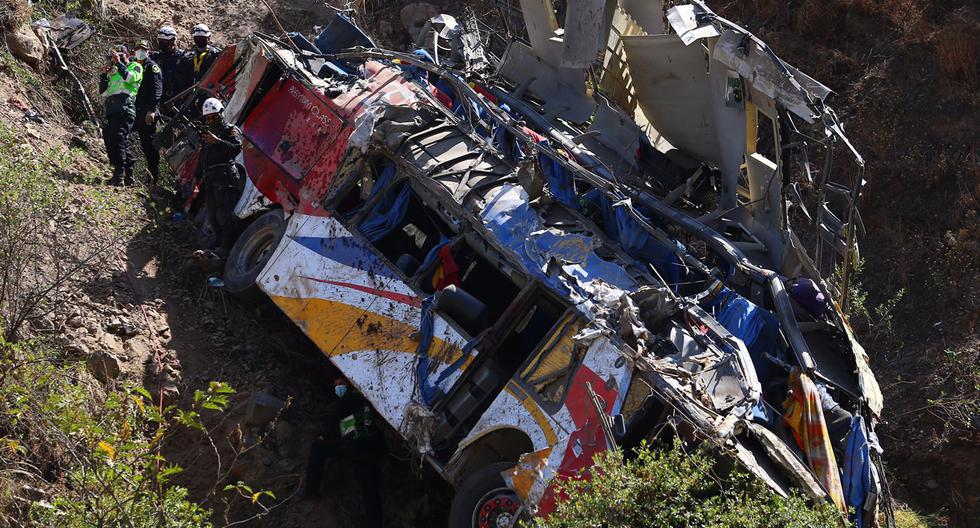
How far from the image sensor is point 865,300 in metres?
10.1

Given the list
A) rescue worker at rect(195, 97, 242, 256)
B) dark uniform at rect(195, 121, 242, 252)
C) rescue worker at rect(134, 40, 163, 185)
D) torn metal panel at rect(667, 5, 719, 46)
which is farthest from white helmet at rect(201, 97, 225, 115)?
torn metal panel at rect(667, 5, 719, 46)

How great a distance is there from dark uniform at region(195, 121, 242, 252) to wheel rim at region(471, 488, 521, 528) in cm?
379

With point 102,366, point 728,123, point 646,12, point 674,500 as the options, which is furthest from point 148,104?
point 674,500

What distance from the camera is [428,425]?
6516 millimetres

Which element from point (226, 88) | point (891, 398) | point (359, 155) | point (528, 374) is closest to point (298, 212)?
point (359, 155)

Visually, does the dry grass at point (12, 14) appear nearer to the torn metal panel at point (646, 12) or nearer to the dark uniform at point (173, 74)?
the dark uniform at point (173, 74)

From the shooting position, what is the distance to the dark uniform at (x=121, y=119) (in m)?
9.78

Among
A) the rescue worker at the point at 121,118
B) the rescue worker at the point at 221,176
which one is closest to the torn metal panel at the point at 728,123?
the rescue worker at the point at 221,176

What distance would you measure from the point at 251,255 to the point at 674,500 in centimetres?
463

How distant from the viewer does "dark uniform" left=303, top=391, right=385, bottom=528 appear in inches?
284

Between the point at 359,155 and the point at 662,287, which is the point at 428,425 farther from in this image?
the point at 359,155

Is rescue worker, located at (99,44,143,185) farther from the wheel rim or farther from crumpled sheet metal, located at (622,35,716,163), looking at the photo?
the wheel rim

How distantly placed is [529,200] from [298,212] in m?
2.05

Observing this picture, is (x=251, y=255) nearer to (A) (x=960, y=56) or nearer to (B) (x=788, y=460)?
(B) (x=788, y=460)
